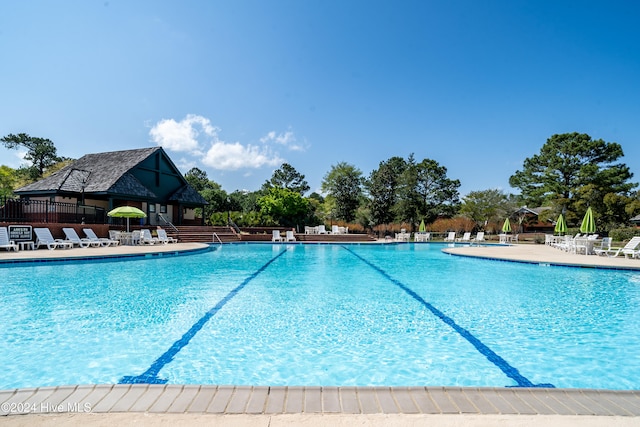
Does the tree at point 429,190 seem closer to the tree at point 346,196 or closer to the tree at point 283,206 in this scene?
the tree at point 346,196

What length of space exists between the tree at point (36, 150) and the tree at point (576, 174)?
59.6 m

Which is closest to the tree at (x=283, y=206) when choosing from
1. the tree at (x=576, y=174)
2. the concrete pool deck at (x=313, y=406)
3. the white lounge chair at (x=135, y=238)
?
the white lounge chair at (x=135, y=238)

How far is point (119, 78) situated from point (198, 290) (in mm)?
13475

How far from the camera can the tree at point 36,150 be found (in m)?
43.4

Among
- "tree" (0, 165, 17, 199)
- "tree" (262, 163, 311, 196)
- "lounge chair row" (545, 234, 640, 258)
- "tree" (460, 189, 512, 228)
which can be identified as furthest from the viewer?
"tree" (262, 163, 311, 196)

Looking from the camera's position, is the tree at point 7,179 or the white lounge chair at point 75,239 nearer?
the white lounge chair at point 75,239

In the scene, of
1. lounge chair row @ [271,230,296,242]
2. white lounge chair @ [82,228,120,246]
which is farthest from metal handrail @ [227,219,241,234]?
white lounge chair @ [82,228,120,246]

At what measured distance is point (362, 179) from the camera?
135 feet

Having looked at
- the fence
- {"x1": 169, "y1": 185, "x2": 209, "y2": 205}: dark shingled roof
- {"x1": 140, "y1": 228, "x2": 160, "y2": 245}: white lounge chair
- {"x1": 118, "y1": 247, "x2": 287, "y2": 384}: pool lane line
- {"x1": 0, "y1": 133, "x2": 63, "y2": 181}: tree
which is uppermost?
{"x1": 0, "y1": 133, "x2": 63, "y2": 181}: tree

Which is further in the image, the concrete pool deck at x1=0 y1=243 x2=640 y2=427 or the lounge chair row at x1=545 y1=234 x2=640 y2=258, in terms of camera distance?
the lounge chair row at x1=545 y1=234 x2=640 y2=258

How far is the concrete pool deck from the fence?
19.2m

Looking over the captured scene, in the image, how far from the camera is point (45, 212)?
736 inches

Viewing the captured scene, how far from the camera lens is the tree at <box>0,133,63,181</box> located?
4338 centimetres

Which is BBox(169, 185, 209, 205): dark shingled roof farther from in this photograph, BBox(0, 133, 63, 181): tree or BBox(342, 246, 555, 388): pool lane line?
BBox(0, 133, 63, 181): tree
